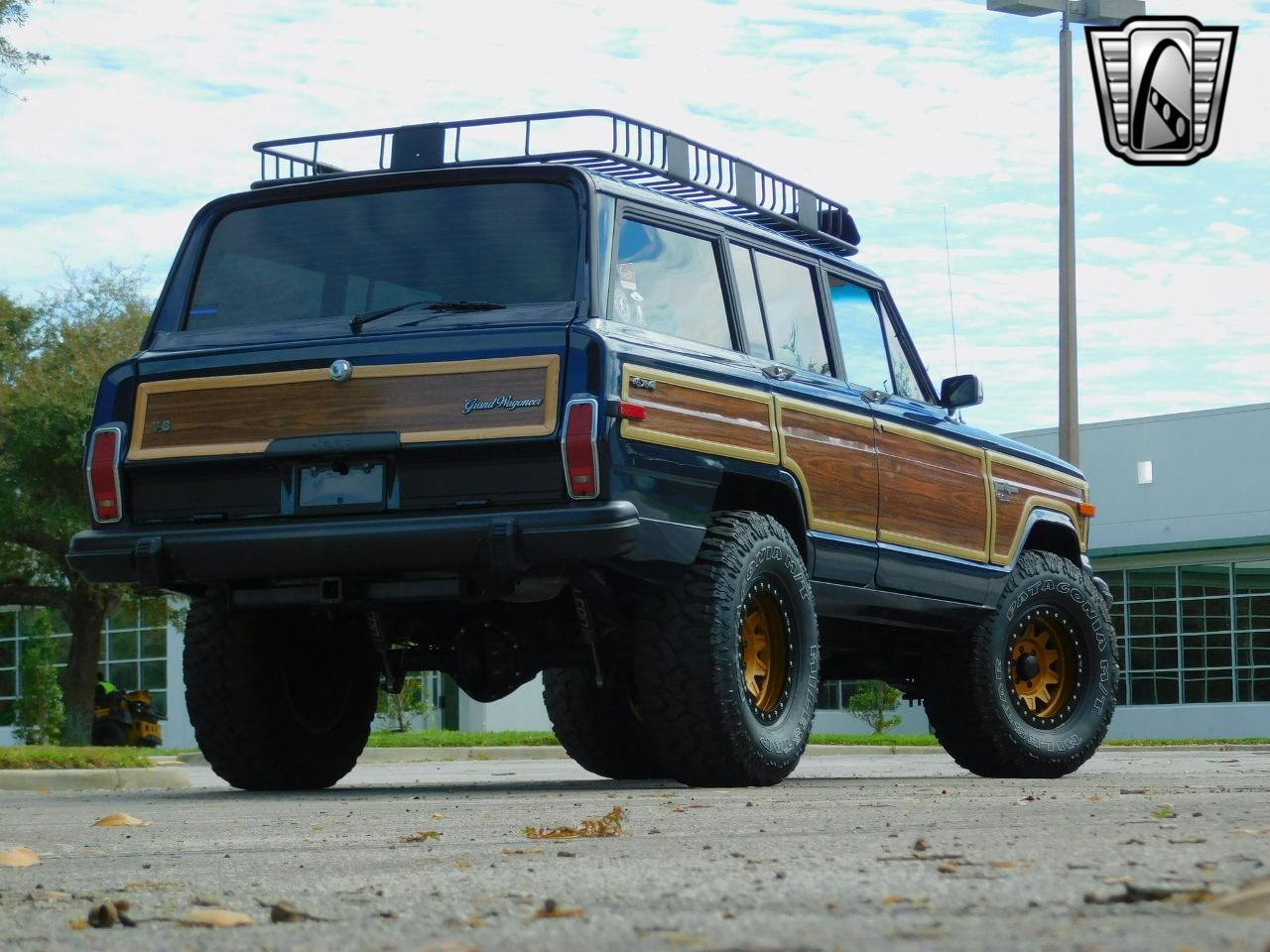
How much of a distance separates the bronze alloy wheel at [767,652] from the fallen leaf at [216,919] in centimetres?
450

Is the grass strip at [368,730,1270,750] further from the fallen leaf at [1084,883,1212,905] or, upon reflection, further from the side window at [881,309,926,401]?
the fallen leaf at [1084,883,1212,905]

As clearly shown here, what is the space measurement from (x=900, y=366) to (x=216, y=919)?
6911 millimetres

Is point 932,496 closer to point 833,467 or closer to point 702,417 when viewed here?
point 833,467

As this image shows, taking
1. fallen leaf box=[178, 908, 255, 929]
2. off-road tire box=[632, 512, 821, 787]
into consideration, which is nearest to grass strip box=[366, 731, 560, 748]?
off-road tire box=[632, 512, 821, 787]

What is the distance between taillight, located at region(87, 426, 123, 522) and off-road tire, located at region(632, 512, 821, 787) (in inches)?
85.5

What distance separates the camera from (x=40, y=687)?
112 ft

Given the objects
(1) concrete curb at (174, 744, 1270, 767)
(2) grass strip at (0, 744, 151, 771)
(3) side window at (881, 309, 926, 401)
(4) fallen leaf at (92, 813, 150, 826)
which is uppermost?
(3) side window at (881, 309, 926, 401)

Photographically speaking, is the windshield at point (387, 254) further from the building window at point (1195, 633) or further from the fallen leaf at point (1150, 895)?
the building window at point (1195, 633)

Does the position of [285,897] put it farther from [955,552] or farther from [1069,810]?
[955,552]

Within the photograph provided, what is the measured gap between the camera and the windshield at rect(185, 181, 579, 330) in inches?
311

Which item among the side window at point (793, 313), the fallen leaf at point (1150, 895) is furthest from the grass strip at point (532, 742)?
the fallen leaf at point (1150, 895)

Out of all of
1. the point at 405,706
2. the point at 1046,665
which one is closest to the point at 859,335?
the point at 1046,665

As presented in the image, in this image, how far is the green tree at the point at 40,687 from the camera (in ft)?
110

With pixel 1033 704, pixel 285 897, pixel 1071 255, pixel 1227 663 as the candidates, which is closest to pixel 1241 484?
pixel 1227 663
